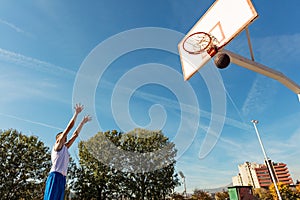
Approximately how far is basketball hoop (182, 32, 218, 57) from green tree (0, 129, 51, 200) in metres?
18.7

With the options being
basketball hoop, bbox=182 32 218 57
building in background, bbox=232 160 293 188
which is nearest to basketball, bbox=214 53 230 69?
basketball hoop, bbox=182 32 218 57

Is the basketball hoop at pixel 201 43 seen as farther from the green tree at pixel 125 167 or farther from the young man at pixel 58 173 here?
the green tree at pixel 125 167

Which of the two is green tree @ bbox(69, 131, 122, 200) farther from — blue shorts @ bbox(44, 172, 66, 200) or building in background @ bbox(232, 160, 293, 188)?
building in background @ bbox(232, 160, 293, 188)

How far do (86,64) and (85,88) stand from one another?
0.73 meters

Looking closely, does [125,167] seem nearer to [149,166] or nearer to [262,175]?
[149,166]

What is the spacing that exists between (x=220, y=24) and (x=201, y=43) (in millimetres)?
576

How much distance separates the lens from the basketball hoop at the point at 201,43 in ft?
14.4

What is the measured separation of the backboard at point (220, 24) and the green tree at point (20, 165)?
59.9ft

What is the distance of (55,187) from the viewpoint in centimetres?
235

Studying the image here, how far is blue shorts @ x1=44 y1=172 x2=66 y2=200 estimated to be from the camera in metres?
2.29

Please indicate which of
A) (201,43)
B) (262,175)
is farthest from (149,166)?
(262,175)

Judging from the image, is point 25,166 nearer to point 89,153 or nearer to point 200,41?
point 89,153

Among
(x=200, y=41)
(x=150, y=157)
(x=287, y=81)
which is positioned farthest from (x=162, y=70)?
(x=150, y=157)

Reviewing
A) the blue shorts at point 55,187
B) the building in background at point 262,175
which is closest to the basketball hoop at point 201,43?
the blue shorts at point 55,187
